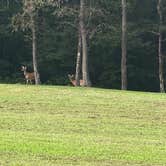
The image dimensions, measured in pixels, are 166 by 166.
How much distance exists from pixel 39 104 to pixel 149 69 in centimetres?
2735

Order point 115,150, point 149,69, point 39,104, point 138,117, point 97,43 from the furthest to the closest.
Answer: point 149,69 → point 97,43 → point 39,104 → point 138,117 → point 115,150

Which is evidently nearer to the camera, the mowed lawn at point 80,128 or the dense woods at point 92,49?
the mowed lawn at point 80,128

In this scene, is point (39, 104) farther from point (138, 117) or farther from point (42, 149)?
point (42, 149)

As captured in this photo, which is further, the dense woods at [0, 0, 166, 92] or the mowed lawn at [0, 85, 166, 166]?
the dense woods at [0, 0, 166, 92]

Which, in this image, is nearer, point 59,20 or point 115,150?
point 115,150

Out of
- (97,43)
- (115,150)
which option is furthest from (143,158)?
(97,43)

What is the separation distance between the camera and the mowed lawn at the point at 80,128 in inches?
454

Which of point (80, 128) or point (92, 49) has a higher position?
point (80, 128)

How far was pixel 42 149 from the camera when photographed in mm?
12180

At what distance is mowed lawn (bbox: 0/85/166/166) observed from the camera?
1152cm

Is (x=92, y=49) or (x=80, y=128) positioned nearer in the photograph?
(x=80, y=128)

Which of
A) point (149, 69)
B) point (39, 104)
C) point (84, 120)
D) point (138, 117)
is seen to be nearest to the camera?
point (84, 120)

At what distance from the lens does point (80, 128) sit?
53.6 ft

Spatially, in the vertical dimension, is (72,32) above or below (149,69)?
above
